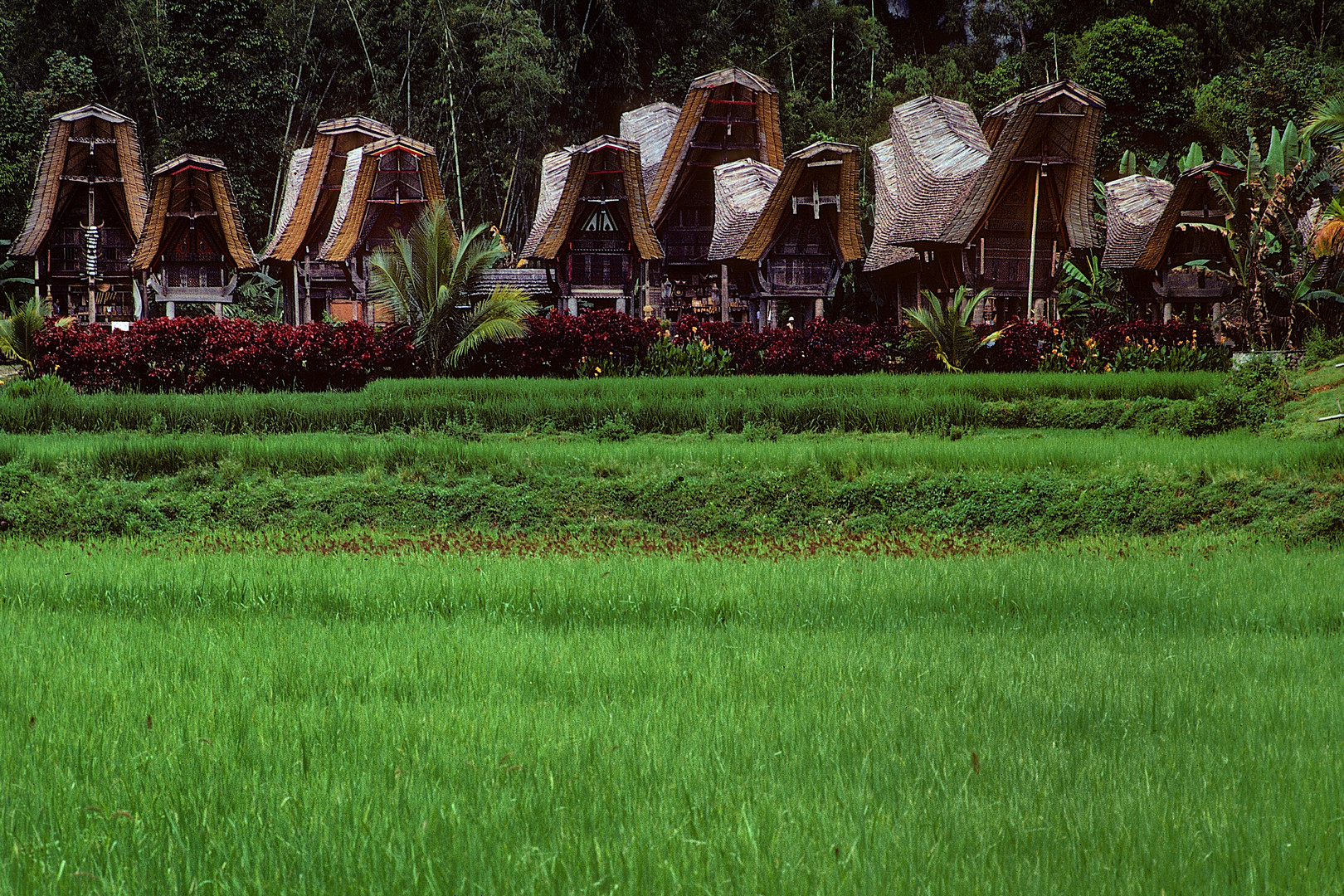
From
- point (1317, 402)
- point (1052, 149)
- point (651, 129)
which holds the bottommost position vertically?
point (1317, 402)

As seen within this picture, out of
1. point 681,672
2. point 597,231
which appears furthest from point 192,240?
point 681,672

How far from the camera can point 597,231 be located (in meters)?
22.3

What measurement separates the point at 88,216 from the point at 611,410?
17821 millimetres

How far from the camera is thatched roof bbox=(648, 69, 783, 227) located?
80.6 feet

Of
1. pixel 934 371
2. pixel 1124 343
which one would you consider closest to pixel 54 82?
pixel 934 371

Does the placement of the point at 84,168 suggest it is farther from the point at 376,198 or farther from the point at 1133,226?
the point at 1133,226

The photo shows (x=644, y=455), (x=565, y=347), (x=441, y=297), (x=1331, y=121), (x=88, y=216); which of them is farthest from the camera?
(x=88, y=216)

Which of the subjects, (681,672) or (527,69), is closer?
(681,672)

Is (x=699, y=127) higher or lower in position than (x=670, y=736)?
Answer: higher

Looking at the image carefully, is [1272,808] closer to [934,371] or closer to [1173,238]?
[934,371]

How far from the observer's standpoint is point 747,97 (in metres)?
25.5

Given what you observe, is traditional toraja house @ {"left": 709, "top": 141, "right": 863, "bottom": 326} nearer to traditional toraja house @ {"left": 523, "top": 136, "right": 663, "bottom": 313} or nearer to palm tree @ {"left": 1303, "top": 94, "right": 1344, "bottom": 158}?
traditional toraja house @ {"left": 523, "top": 136, "right": 663, "bottom": 313}

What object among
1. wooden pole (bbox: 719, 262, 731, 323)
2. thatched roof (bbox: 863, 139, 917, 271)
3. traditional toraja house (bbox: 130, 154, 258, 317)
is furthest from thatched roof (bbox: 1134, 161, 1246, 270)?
traditional toraja house (bbox: 130, 154, 258, 317)

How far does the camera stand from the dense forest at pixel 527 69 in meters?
28.2
